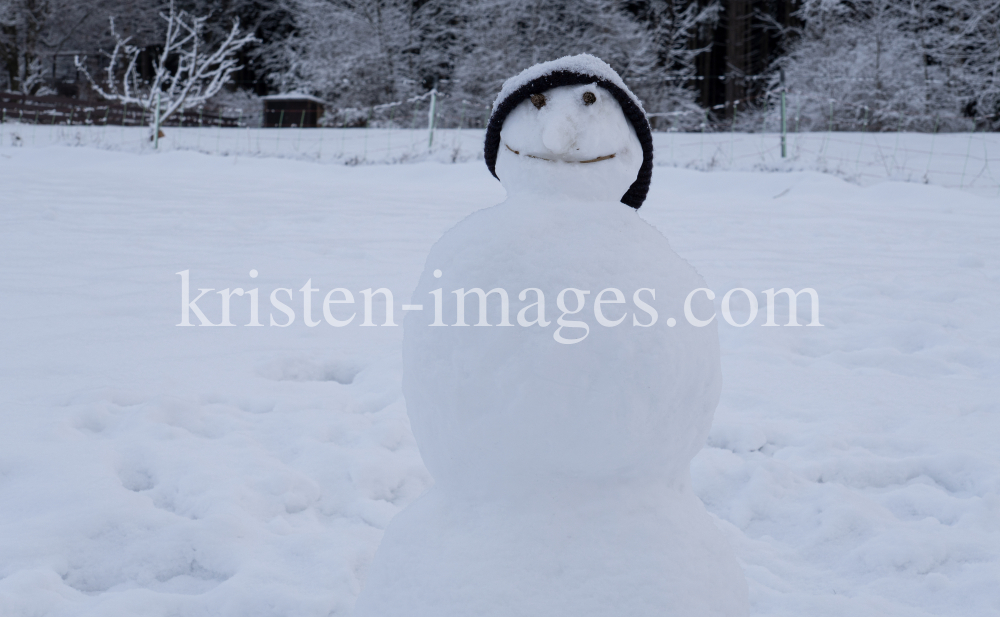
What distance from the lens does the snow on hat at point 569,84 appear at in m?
1.36

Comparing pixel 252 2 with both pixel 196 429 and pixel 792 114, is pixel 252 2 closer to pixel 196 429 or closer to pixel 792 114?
pixel 792 114

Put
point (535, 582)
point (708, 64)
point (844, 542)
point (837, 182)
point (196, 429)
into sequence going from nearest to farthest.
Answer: point (535, 582) → point (844, 542) → point (196, 429) → point (837, 182) → point (708, 64)

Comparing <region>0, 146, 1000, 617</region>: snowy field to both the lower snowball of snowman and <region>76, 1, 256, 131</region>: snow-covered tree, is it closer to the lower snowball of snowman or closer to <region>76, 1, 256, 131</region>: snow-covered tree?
the lower snowball of snowman

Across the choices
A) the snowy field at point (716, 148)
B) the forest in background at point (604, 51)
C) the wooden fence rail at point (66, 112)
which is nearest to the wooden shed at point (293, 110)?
the forest in background at point (604, 51)

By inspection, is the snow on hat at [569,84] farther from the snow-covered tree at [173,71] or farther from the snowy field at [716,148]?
the snow-covered tree at [173,71]

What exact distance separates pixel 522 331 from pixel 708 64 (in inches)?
909

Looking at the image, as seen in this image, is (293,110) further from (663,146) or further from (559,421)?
(559,421)

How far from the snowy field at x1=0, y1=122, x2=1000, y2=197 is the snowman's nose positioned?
9128 mm

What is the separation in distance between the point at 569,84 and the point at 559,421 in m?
0.63

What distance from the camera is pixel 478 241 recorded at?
1283 mm

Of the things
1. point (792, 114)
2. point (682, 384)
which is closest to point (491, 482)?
point (682, 384)

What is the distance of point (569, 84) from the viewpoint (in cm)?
136

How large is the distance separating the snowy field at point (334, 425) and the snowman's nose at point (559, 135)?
1.34 metres

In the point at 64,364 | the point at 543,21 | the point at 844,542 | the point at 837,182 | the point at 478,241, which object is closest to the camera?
the point at 478,241
